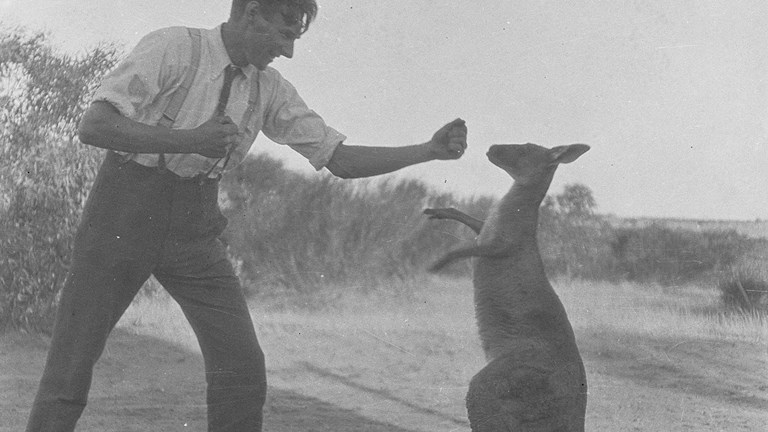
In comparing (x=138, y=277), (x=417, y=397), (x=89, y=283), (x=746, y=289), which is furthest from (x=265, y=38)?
(x=746, y=289)

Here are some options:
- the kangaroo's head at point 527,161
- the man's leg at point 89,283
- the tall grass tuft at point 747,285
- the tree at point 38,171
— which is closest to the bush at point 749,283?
the tall grass tuft at point 747,285

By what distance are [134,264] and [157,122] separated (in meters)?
0.54

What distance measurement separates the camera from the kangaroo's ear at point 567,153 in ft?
12.5

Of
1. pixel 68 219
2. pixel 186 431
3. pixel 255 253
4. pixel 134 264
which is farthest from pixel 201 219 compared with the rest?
pixel 68 219

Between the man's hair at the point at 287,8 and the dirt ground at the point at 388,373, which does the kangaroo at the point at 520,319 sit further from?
Result: the man's hair at the point at 287,8

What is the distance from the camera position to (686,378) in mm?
4703

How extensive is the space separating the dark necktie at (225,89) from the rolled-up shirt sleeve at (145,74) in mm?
172

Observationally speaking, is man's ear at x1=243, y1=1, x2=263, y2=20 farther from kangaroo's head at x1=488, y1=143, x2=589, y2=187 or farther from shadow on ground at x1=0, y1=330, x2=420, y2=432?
shadow on ground at x1=0, y1=330, x2=420, y2=432

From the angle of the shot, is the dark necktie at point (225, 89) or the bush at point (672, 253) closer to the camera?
the dark necktie at point (225, 89)

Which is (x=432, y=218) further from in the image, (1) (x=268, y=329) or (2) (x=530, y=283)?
(1) (x=268, y=329)

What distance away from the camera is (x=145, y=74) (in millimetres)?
3201

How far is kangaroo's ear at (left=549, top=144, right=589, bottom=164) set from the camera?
382cm

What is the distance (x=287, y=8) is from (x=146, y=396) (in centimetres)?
240

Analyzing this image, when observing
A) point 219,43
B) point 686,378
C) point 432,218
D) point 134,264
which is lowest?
point 686,378
